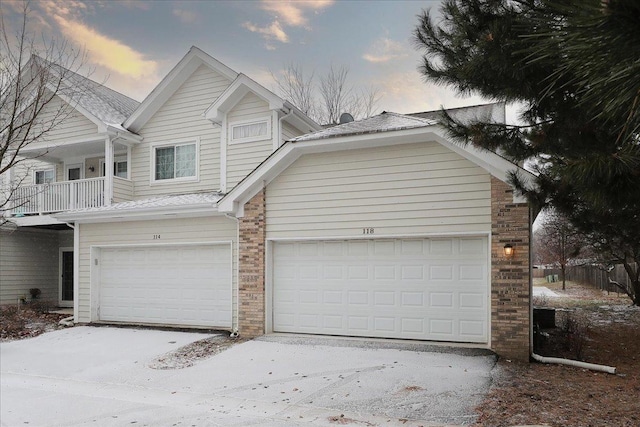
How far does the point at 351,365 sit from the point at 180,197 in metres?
7.60

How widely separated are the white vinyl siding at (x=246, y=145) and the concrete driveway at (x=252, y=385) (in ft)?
16.6

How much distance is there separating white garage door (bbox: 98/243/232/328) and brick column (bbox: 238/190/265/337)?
79 centimetres

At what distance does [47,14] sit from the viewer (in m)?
11.9

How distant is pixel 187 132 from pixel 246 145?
2.38m

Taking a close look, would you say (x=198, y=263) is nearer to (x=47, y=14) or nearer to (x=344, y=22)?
(x=47, y=14)

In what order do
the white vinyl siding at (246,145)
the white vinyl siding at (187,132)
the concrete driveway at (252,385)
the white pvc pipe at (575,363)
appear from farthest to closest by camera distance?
the white vinyl siding at (187,132) < the white vinyl siding at (246,145) < the white pvc pipe at (575,363) < the concrete driveway at (252,385)

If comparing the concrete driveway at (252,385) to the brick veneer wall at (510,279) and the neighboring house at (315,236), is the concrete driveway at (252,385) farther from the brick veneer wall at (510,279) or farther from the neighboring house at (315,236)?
the neighboring house at (315,236)

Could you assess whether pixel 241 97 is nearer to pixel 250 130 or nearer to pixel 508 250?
pixel 250 130

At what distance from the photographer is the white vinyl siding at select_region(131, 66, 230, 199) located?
1465cm

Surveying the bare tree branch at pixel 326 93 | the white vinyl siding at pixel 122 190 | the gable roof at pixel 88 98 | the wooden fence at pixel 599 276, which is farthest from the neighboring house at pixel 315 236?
the bare tree branch at pixel 326 93

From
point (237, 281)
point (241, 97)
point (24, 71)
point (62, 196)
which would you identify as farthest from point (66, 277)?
point (241, 97)

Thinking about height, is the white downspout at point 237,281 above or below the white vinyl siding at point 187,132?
below

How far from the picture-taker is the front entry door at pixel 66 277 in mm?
17828

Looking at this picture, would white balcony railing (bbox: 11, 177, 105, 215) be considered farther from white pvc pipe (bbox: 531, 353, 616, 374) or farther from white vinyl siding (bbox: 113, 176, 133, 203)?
white pvc pipe (bbox: 531, 353, 616, 374)
